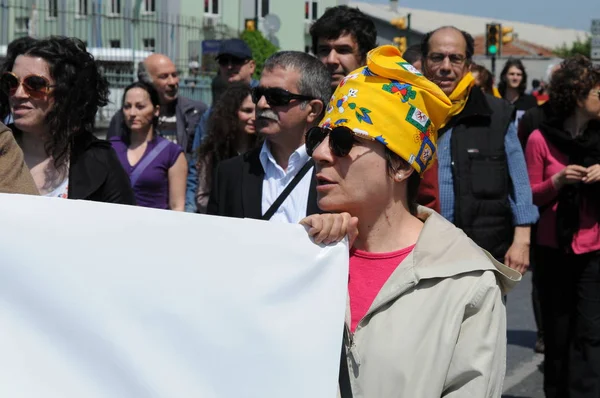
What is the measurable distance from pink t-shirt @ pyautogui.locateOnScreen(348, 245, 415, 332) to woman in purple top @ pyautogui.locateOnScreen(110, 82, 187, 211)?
3820mm

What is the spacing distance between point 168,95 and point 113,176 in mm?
4393

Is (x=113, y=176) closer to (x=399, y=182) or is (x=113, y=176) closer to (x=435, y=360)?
(x=399, y=182)

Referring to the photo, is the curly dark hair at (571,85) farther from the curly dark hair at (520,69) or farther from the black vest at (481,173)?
the curly dark hair at (520,69)

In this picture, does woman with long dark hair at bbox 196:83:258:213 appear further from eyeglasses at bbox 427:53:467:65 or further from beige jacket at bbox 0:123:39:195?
beige jacket at bbox 0:123:39:195

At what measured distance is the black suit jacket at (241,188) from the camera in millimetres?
4535

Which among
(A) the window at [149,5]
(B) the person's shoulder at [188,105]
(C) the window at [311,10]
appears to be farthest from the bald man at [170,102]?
(C) the window at [311,10]

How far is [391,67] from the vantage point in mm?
2918

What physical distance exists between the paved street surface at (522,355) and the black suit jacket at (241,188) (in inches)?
127

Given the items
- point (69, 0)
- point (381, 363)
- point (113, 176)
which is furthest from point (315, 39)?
point (69, 0)

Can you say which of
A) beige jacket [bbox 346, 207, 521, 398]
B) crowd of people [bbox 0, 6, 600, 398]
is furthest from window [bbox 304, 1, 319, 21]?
beige jacket [bbox 346, 207, 521, 398]

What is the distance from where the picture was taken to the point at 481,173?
548cm

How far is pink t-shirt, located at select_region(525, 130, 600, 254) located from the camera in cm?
634

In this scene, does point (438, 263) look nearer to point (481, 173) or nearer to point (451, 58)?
point (481, 173)

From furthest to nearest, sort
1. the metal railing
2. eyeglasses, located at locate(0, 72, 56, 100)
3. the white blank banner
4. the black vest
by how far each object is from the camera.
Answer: the metal railing, the black vest, eyeglasses, located at locate(0, 72, 56, 100), the white blank banner
